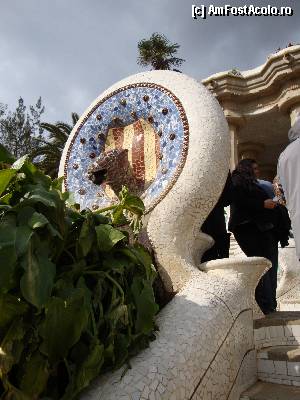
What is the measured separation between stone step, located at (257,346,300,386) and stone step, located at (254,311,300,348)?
0.27 feet

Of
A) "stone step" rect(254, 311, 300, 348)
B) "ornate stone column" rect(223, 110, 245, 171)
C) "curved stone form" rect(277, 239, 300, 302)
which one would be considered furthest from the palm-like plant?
"stone step" rect(254, 311, 300, 348)

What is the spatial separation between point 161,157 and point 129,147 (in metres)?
0.31

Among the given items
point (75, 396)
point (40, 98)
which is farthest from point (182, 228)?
point (40, 98)

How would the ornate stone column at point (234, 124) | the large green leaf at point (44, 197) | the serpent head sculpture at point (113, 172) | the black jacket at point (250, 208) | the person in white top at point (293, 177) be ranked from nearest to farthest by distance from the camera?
the large green leaf at point (44, 197), the person in white top at point (293, 177), the serpent head sculpture at point (113, 172), the black jacket at point (250, 208), the ornate stone column at point (234, 124)

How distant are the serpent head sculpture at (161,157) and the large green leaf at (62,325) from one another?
98 centimetres

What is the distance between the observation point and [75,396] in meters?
1.49

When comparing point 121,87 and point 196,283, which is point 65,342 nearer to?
point 196,283

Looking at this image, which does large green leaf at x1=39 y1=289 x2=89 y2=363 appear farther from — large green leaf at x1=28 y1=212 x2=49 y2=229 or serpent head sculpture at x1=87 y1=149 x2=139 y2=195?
serpent head sculpture at x1=87 y1=149 x2=139 y2=195

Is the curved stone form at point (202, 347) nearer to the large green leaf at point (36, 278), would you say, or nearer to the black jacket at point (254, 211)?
the large green leaf at point (36, 278)

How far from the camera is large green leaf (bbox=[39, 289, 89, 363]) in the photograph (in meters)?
1.39

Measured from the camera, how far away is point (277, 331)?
2527 millimetres

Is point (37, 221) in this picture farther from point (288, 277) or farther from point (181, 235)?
point (288, 277)

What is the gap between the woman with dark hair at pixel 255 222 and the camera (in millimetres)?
3430

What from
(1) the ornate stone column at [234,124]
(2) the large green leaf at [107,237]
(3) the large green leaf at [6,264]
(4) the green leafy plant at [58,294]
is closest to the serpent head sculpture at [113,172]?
(4) the green leafy plant at [58,294]
